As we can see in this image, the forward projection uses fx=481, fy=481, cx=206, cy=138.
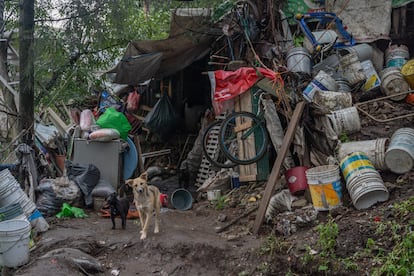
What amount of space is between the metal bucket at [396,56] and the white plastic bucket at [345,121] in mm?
2501

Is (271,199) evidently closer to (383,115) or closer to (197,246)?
(197,246)

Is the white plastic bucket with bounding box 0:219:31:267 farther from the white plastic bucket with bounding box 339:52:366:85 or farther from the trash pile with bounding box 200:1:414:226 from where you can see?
the white plastic bucket with bounding box 339:52:366:85

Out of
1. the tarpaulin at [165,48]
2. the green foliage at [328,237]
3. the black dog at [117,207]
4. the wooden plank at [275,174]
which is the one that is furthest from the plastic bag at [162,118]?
the green foliage at [328,237]

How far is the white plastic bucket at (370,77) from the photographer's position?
840cm

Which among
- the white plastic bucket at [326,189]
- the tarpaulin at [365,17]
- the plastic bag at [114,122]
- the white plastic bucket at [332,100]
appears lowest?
the white plastic bucket at [326,189]

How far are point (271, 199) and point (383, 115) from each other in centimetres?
244

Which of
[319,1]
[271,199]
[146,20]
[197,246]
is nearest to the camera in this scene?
[197,246]

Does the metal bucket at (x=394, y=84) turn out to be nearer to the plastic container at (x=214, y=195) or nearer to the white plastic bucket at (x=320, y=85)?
the white plastic bucket at (x=320, y=85)

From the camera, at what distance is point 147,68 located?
9570 millimetres

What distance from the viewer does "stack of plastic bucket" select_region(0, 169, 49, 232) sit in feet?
21.7

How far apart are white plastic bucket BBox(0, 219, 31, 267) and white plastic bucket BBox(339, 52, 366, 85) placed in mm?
5786

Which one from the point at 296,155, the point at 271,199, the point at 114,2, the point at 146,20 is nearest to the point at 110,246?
the point at 271,199

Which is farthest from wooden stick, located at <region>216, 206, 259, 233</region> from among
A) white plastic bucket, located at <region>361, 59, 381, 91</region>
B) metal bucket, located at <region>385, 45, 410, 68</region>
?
metal bucket, located at <region>385, 45, 410, 68</region>

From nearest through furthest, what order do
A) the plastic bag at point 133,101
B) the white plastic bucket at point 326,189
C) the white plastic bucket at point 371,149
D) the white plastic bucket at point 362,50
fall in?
1. the white plastic bucket at point 326,189
2. the white plastic bucket at point 371,149
3. the white plastic bucket at point 362,50
4. the plastic bag at point 133,101
